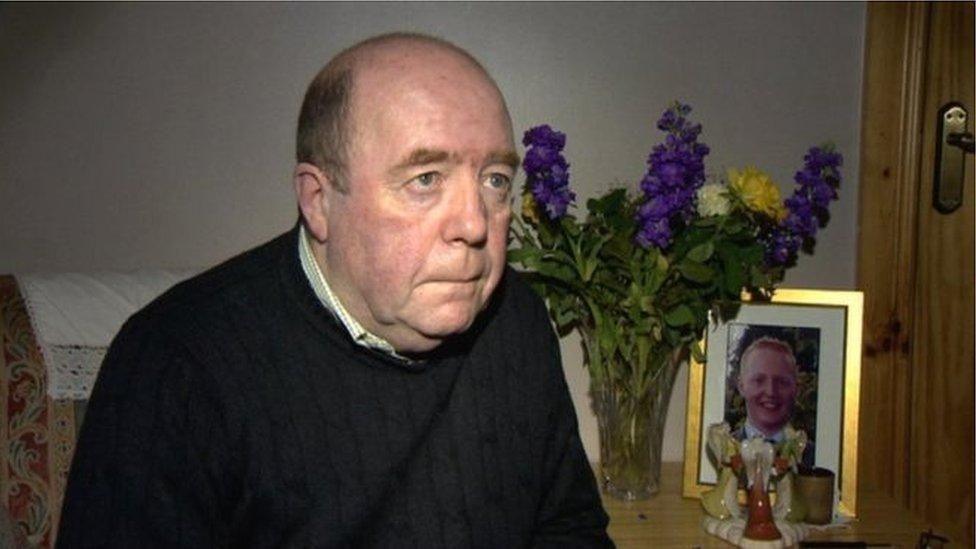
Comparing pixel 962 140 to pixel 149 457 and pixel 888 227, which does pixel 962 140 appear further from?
pixel 149 457

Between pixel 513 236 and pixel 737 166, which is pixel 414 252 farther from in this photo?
pixel 737 166

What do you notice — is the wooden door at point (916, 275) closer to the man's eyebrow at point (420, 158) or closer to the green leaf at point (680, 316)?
the green leaf at point (680, 316)

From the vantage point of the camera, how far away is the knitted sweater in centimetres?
105

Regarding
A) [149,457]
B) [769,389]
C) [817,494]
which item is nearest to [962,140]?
[769,389]

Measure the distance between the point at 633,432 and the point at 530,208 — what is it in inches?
17.4

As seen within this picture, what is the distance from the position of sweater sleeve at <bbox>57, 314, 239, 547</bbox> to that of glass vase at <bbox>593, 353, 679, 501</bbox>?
32.0 inches

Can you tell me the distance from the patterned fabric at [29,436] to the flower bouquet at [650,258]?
2.59ft

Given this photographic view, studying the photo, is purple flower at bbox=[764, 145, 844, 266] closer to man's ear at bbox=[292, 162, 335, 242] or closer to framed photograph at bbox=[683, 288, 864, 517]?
framed photograph at bbox=[683, 288, 864, 517]

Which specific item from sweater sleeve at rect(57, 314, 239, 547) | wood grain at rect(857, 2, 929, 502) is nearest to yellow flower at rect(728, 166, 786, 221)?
wood grain at rect(857, 2, 929, 502)

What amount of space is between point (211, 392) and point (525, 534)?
476mm

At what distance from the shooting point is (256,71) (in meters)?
1.80

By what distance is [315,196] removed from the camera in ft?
3.62

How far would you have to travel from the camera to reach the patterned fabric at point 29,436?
147cm

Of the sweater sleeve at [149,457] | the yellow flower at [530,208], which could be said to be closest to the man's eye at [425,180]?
the sweater sleeve at [149,457]
